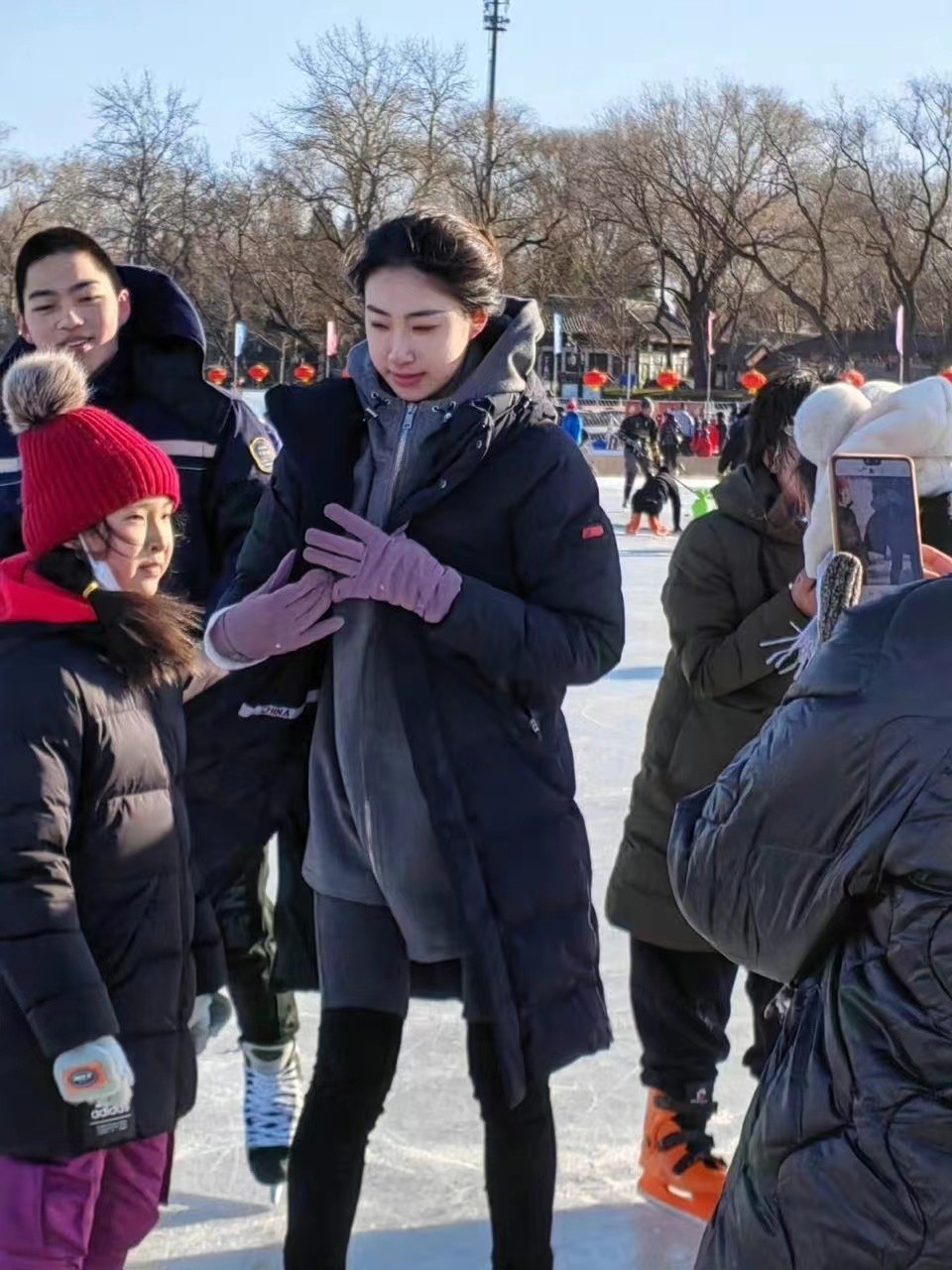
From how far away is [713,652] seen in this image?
8.44 feet

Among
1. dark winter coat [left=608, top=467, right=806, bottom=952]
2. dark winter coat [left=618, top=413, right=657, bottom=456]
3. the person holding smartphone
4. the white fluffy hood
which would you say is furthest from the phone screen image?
dark winter coat [left=618, top=413, right=657, bottom=456]

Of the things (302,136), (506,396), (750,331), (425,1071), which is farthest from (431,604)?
(750,331)

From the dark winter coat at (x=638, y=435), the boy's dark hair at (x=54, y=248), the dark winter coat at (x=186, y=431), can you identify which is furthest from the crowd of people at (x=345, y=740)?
the dark winter coat at (x=638, y=435)

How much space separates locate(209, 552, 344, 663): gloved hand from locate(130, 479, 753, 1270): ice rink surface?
981 millimetres

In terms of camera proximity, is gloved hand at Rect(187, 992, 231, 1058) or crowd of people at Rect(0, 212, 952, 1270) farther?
gloved hand at Rect(187, 992, 231, 1058)

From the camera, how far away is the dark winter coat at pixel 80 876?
1.72 meters

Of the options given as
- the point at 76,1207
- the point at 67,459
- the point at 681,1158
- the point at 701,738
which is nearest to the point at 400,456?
the point at 67,459

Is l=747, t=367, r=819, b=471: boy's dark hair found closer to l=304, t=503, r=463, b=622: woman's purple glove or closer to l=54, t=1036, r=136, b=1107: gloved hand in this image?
l=304, t=503, r=463, b=622: woman's purple glove

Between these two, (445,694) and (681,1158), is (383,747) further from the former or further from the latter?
(681,1158)

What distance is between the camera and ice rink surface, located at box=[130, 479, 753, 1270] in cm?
236

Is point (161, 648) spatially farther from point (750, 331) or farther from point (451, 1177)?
point (750, 331)

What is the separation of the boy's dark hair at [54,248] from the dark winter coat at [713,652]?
3.70 ft

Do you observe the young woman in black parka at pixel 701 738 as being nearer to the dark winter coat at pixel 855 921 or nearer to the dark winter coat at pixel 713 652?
the dark winter coat at pixel 713 652

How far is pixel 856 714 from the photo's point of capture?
1.11m
